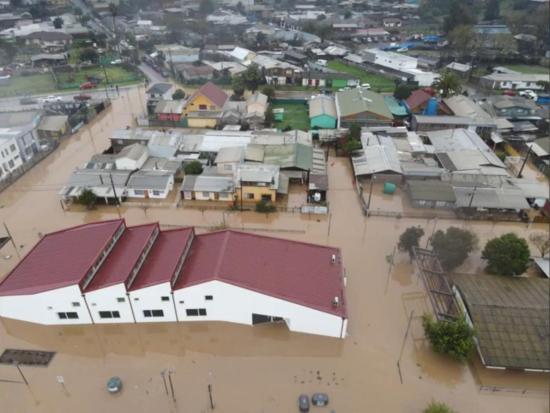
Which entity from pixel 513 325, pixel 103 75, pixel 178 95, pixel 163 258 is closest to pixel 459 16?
pixel 178 95

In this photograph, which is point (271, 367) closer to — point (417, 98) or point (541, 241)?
point (541, 241)

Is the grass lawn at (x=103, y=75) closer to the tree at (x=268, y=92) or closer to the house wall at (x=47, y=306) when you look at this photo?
the tree at (x=268, y=92)

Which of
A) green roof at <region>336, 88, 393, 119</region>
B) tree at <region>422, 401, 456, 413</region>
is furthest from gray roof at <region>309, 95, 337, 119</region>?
tree at <region>422, 401, 456, 413</region>

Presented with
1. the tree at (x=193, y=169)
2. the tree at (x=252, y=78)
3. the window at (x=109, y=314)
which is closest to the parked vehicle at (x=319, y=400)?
the window at (x=109, y=314)

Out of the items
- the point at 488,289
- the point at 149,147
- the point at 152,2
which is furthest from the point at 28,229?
the point at 152,2

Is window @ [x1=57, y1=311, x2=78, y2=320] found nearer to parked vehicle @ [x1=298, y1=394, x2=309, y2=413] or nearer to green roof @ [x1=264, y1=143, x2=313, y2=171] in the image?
parked vehicle @ [x1=298, y1=394, x2=309, y2=413]
